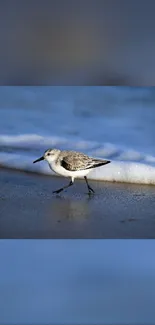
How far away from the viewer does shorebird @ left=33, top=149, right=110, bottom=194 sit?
210cm

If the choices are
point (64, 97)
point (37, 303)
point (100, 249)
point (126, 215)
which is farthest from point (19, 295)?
point (64, 97)

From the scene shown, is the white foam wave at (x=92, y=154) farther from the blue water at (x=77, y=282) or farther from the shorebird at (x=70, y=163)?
the blue water at (x=77, y=282)

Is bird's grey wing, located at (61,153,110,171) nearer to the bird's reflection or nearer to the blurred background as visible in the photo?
the bird's reflection

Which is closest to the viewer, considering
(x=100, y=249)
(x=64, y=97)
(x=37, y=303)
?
(x=37, y=303)

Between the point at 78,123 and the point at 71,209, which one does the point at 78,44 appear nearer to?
the point at 78,123

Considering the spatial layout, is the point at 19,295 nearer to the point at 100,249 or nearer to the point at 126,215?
the point at 100,249

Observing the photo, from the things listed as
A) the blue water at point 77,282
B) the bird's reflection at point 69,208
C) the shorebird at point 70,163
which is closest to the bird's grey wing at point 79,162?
the shorebird at point 70,163

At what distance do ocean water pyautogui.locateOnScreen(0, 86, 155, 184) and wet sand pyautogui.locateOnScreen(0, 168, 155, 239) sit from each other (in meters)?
0.07

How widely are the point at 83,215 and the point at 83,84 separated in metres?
0.58

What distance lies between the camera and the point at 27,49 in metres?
2.13

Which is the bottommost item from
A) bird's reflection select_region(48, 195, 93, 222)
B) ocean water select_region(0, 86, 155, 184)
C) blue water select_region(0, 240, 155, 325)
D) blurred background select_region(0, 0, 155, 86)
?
blue water select_region(0, 240, 155, 325)

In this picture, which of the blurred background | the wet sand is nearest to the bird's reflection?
the wet sand

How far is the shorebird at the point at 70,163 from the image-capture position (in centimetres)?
210

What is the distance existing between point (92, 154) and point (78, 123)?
0.16m
